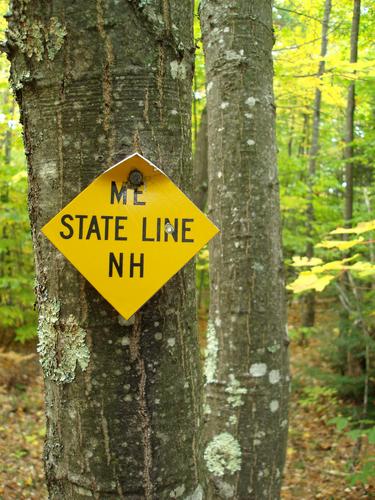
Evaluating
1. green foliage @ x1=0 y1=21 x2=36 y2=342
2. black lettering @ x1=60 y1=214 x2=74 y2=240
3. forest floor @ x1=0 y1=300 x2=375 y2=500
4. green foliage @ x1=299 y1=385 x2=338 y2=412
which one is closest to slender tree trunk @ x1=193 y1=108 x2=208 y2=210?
green foliage @ x1=0 y1=21 x2=36 y2=342

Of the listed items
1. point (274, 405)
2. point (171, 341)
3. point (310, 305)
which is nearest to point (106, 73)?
point (171, 341)

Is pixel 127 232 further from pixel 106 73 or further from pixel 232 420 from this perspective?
pixel 232 420

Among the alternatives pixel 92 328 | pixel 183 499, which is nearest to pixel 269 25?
pixel 92 328

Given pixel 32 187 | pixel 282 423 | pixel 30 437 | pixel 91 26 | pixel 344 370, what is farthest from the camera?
pixel 344 370

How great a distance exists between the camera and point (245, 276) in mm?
2066

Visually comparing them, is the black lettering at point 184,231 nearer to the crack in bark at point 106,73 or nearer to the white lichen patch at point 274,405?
the crack in bark at point 106,73

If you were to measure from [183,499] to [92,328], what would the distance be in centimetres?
46

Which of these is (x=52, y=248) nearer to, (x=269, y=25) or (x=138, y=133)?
(x=138, y=133)

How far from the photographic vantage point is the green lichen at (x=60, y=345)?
101 cm

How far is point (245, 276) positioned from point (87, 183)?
1196 millimetres

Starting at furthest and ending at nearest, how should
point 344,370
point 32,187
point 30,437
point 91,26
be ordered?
point 344,370
point 30,437
point 32,187
point 91,26

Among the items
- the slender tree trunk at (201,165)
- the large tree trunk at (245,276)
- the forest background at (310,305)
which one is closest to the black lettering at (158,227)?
the large tree trunk at (245,276)

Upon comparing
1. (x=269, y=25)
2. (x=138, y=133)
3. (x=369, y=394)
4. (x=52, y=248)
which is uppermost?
(x=269, y=25)

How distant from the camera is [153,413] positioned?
1017 mm
